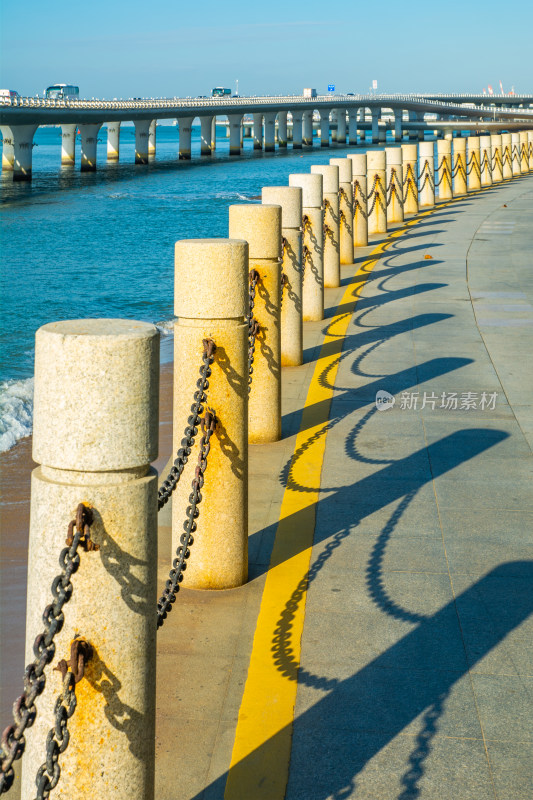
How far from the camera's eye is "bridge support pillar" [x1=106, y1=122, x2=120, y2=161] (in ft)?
404

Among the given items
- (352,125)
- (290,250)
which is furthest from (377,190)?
(352,125)

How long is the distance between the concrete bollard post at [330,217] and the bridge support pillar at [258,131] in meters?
140

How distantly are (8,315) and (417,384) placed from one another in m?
17.8

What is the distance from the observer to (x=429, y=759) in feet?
12.4

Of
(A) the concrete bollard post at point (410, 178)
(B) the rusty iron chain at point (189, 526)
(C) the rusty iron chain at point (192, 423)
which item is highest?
(A) the concrete bollard post at point (410, 178)

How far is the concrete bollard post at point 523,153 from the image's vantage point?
3862cm

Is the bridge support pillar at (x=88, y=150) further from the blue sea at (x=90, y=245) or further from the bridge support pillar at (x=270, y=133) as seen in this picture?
the bridge support pillar at (x=270, y=133)

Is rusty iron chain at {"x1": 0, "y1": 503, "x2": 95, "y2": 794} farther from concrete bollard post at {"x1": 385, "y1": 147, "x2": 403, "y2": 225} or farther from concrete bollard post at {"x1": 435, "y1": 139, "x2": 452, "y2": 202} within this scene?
concrete bollard post at {"x1": 435, "y1": 139, "x2": 452, "y2": 202}

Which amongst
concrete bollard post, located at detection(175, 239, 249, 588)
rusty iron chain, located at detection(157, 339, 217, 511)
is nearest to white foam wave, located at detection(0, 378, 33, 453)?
concrete bollard post, located at detection(175, 239, 249, 588)

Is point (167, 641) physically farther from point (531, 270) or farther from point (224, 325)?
point (531, 270)

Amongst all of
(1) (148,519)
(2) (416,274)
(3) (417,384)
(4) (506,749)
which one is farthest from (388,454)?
(2) (416,274)

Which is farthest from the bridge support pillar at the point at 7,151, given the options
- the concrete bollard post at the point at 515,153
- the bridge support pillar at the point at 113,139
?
the concrete bollard post at the point at 515,153

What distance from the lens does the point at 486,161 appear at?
3161 cm

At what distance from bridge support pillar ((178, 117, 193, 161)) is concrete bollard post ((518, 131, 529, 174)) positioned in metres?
91.7
